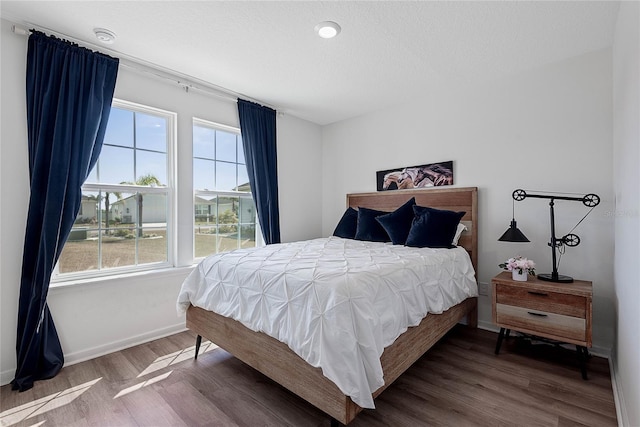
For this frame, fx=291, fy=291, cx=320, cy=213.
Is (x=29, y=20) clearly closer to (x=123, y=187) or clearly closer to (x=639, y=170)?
(x=123, y=187)

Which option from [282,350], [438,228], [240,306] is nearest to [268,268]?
[240,306]

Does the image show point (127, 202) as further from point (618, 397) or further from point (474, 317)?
point (618, 397)

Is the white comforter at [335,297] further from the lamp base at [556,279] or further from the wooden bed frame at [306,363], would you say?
the lamp base at [556,279]

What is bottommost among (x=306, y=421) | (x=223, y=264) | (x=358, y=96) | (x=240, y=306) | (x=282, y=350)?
(x=306, y=421)

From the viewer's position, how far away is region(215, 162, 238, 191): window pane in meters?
3.41

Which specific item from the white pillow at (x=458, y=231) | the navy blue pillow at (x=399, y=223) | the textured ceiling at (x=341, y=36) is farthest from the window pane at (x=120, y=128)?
the white pillow at (x=458, y=231)

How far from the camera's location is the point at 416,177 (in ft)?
11.5

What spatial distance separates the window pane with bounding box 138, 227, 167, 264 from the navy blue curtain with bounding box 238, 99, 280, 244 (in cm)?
108

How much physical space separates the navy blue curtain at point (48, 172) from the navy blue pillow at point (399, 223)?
9.01 ft

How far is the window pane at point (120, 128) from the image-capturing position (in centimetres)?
260

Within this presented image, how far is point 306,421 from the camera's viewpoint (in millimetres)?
1633

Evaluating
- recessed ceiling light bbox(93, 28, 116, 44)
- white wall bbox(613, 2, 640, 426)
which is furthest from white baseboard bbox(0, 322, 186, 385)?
white wall bbox(613, 2, 640, 426)

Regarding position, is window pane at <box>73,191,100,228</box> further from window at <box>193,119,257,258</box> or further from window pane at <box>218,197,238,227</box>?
window pane at <box>218,197,238,227</box>

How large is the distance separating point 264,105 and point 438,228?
2.55m
